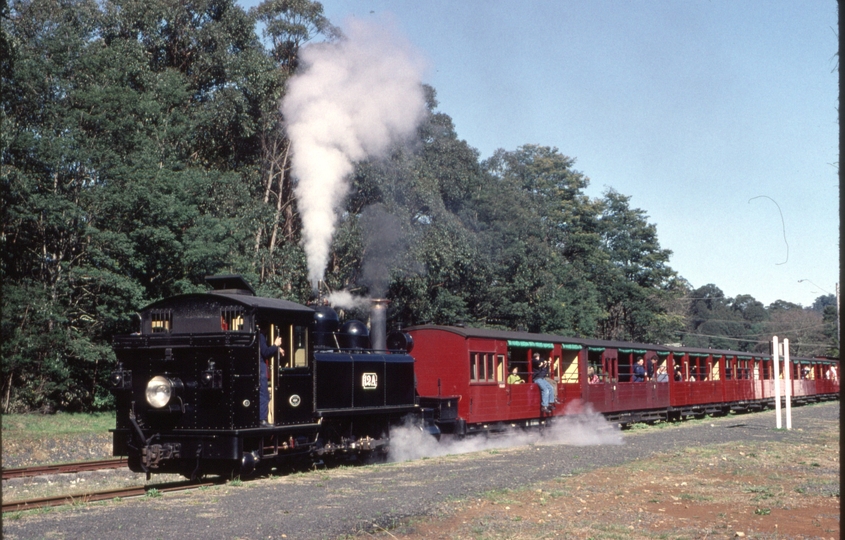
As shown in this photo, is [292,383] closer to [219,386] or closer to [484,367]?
[219,386]

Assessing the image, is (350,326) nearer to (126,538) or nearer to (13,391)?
(126,538)

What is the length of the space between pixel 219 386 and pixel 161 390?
1.09m

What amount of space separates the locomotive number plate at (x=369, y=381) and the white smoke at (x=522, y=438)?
1501mm

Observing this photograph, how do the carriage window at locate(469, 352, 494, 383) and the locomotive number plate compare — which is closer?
the locomotive number plate

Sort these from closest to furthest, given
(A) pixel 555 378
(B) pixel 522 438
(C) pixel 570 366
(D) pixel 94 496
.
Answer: (D) pixel 94 496, (B) pixel 522 438, (A) pixel 555 378, (C) pixel 570 366

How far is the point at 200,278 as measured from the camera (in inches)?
1142

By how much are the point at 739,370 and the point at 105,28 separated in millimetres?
31540

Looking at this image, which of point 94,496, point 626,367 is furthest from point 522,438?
point 94,496

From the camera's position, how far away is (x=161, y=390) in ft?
41.9

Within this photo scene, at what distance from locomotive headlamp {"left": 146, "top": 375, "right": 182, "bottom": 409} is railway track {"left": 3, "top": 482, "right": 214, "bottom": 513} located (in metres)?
1.24

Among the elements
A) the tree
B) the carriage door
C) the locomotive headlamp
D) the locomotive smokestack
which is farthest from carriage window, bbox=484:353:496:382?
the tree

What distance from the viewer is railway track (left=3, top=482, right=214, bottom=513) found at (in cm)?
1084

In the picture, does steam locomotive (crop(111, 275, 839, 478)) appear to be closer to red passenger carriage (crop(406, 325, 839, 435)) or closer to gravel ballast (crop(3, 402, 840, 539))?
red passenger carriage (crop(406, 325, 839, 435))

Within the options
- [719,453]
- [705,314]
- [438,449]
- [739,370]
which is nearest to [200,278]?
[438,449]
